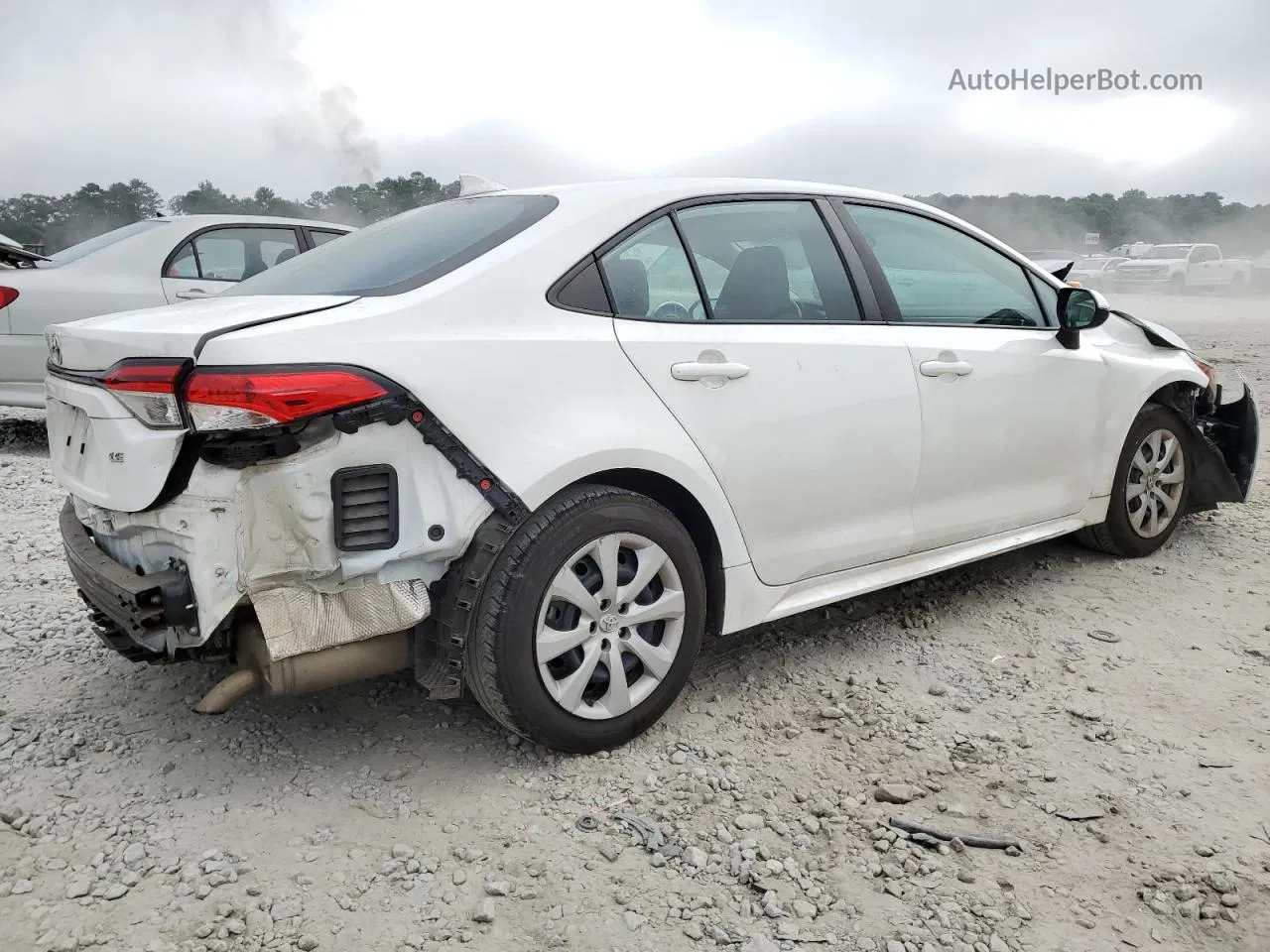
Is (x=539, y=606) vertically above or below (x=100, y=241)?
below

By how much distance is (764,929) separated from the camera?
220 centimetres

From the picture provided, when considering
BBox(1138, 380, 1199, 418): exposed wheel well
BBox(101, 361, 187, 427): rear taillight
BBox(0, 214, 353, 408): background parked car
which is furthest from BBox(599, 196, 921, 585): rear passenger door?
BBox(0, 214, 353, 408): background parked car

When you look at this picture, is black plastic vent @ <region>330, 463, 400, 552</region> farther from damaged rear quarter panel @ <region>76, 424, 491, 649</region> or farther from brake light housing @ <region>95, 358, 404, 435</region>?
brake light housing @ <region>95, 358, 404, 435</region>

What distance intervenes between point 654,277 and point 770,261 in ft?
1.58

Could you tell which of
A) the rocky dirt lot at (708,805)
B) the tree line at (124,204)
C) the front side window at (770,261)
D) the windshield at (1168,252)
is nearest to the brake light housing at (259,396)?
the rocky dirt lot at (708,805)

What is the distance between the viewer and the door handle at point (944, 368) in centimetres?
346

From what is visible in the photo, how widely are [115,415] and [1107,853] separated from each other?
8.62 ft

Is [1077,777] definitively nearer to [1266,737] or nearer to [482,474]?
[1266,737]

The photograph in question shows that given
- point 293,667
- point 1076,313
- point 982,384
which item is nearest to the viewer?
point 293,667

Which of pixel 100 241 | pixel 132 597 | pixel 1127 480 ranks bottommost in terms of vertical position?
pixel 1127 480

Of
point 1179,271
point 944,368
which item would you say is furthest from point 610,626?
point 1179,271

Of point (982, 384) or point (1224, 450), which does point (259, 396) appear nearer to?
point (982, 384)

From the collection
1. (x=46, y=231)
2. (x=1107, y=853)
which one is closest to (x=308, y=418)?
(x=1107, y=853)

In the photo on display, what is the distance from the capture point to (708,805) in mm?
2666
